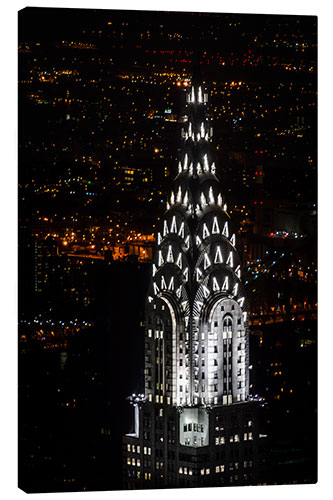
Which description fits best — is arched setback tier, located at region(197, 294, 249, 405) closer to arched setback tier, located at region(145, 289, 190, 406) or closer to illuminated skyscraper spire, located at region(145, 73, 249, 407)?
illuminated skyscraper spire, located at region(145, 73, 249, 407)

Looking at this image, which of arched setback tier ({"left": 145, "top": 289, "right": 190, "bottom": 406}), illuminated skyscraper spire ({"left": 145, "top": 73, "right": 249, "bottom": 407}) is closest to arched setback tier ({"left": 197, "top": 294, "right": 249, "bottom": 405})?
illuminated skyscraper spire ({"left": 145, "top": 73, "right": 249, "bottom": 407})

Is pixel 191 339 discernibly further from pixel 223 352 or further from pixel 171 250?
pixel 171 250

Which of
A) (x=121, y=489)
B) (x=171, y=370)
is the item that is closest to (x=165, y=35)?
(x=171, y=370)

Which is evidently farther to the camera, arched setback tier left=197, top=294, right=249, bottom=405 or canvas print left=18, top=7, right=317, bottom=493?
arched setback tier left=197, top=294, right=249, bottom=405

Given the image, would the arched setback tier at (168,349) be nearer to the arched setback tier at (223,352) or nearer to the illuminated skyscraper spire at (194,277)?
the illuminated skyscraper spire at (194,277)

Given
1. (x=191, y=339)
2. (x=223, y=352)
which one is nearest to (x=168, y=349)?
(x=191, y=339)

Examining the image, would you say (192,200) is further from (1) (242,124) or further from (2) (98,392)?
(2) (98,392)
